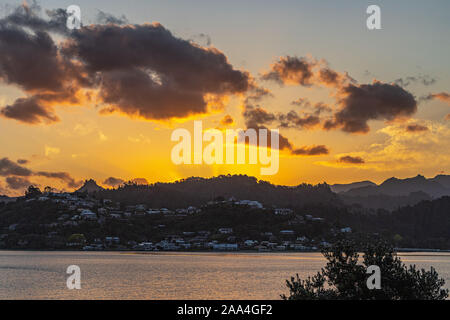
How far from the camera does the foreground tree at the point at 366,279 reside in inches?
1062

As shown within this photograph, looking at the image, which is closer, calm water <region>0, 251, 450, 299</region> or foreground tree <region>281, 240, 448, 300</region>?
foreground tree <region>281, 240, 448, 300</region>

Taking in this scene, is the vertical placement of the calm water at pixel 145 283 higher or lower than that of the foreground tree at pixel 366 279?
lower

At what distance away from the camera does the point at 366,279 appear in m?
27.1

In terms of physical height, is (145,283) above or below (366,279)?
below

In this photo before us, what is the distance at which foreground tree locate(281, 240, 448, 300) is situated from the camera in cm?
2698

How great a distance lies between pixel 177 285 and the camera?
293ft

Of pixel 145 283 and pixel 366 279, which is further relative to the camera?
pixel 145 283

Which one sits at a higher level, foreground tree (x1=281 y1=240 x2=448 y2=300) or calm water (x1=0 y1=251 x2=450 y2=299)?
foreground tree (x1=281 y1=240 x2=448 y2=300)

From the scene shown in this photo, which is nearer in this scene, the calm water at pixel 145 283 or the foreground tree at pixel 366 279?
the foreground tree at pixel 366 279

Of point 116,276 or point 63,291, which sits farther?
point 116,276
